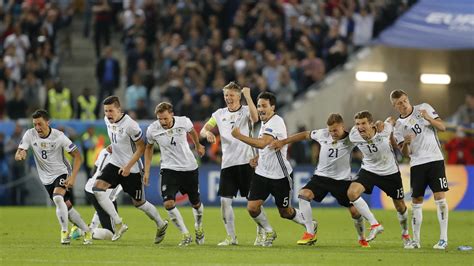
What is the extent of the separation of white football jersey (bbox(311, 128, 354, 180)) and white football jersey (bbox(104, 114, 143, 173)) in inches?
106

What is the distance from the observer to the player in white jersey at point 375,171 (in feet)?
55.9

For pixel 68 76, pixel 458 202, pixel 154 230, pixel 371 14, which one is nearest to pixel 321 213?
pixel 458 202

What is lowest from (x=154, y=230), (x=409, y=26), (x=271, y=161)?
(x=154, y=230)

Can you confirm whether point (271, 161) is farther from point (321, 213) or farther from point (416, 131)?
point (321, 213)

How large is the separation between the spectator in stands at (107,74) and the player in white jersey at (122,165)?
14.0m

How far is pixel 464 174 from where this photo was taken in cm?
2711

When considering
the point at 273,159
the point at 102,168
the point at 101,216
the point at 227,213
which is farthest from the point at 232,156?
the point at 101,216

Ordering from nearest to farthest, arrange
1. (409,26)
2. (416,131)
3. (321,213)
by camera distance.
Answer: (416,131)
(321,213)
(409,26)

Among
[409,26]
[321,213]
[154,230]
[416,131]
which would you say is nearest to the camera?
[416,131]

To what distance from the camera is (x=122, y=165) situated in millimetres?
17750

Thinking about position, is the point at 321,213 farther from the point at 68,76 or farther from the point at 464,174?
the point at 68,76

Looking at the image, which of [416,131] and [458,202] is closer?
[416,131]

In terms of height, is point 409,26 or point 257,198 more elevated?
point 409,26

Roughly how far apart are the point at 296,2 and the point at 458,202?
390 inches
